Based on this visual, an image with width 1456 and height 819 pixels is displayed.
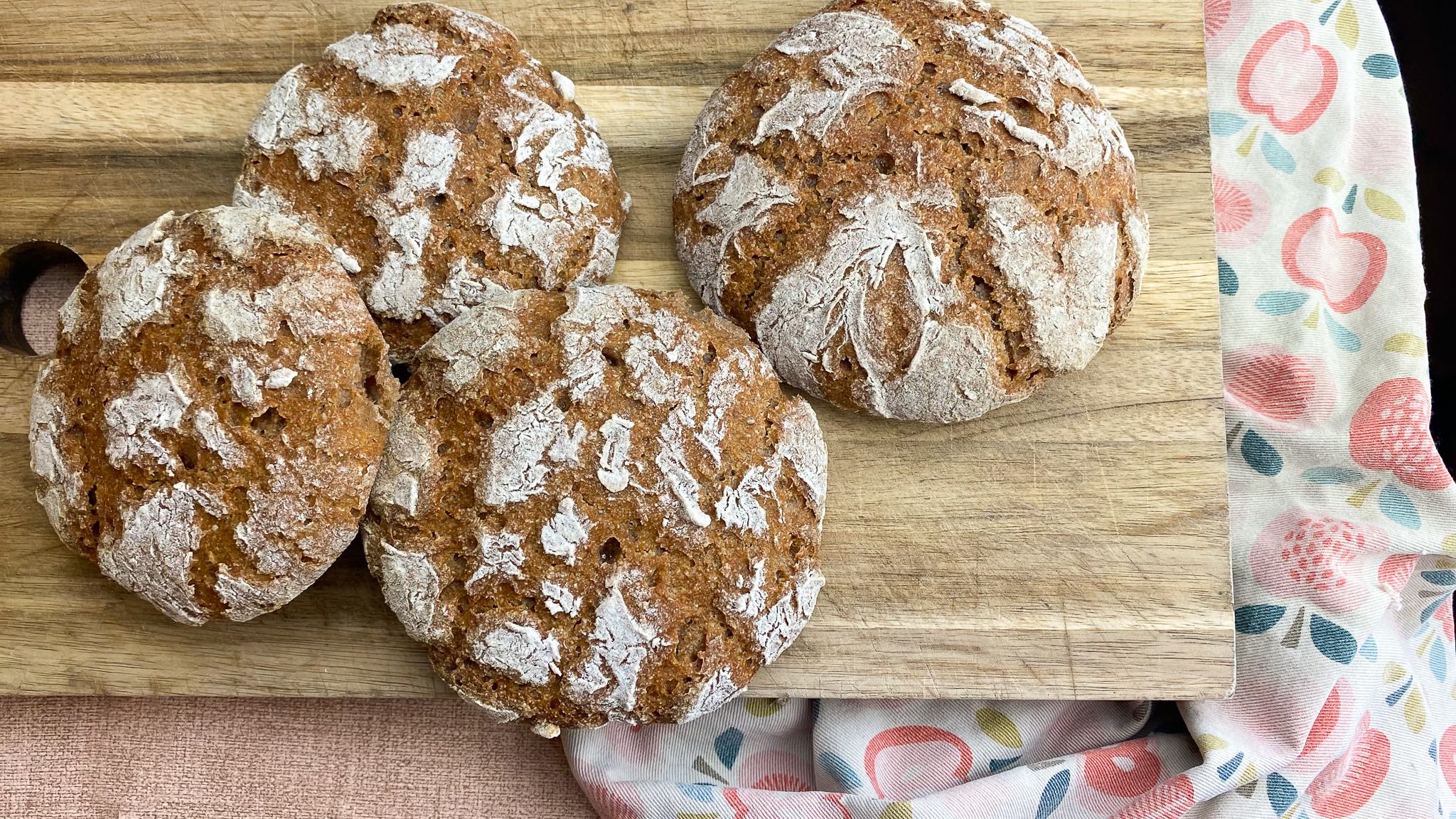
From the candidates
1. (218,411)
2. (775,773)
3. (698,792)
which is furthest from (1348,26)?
(218,411)

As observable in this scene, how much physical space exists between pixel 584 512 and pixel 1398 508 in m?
1.65

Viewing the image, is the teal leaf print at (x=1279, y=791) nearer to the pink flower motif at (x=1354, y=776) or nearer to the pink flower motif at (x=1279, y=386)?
the pink flower motif at (x=1354, y=776)

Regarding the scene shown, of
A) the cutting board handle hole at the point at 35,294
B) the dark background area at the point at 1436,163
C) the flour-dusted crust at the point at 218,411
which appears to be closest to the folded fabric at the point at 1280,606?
the dark background area at the point at 1436,163

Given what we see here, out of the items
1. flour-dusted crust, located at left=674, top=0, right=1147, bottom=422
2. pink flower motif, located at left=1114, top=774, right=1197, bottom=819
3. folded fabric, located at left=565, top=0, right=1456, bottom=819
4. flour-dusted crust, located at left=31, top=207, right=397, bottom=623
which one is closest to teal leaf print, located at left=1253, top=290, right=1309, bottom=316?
folded fabric, located at left=565, top=0, right=1456, bottom=819

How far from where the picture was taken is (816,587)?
5.95ft

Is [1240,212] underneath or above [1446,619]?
above

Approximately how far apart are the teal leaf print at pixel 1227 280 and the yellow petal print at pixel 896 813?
48.3 inches

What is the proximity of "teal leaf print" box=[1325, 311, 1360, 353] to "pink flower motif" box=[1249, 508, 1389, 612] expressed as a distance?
367 millimetres

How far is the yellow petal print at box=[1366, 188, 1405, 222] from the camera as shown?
2234 mm

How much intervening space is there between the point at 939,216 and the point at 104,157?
5.25 ft

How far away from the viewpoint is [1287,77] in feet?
7.36

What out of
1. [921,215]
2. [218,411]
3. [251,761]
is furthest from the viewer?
[251,761]

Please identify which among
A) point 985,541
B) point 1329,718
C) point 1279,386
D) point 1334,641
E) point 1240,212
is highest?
point 1240,212

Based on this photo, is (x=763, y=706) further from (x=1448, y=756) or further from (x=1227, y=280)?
(x=1448, y=756)
